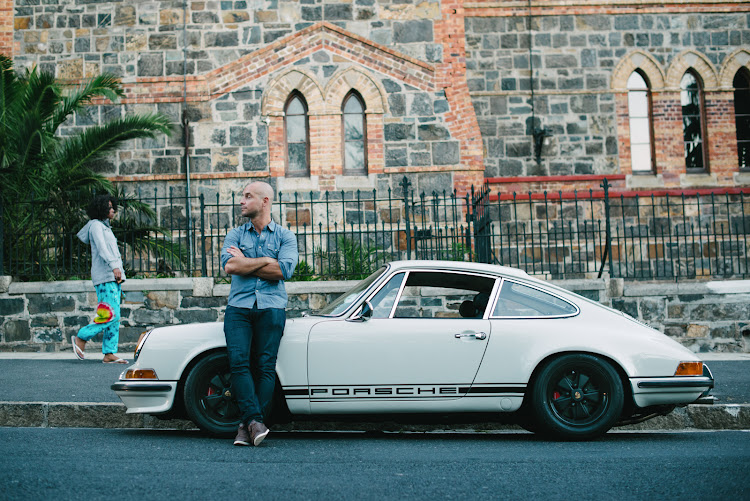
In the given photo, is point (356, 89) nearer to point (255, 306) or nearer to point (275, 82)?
point (275, 82)

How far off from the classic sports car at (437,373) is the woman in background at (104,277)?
12.7 feet

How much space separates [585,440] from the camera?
19.9ft

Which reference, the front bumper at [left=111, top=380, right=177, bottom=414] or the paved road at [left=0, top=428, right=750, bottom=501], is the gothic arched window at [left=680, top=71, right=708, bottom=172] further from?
the front bumper at [left=111, top=380, right=177, bottom=414]

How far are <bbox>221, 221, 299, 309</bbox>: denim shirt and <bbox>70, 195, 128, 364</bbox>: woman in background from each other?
394cm

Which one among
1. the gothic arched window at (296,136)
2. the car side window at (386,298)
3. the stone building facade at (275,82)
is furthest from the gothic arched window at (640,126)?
the car side window at (386,298)

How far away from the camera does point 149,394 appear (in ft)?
19.7

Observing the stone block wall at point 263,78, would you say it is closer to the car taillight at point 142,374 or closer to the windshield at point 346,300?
the windshield at point 346,300

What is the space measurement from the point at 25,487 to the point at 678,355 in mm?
4292

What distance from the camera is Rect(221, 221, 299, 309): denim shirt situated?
603 centimetres

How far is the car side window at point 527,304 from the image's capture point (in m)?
6.25

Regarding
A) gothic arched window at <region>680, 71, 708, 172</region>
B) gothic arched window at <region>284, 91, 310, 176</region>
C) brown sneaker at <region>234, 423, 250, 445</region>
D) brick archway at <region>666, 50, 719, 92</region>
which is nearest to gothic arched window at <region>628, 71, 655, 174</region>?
brick archway at <region>666, 50, 719, 92</region>

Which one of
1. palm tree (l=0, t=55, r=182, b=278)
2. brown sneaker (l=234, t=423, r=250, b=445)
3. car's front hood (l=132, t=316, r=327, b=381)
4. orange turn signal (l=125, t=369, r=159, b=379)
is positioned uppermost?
palm tree (l=0, t=55, r=182, b=278)

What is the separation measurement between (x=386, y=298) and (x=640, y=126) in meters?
14.9

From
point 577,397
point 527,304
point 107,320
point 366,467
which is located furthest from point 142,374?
point 107,320
